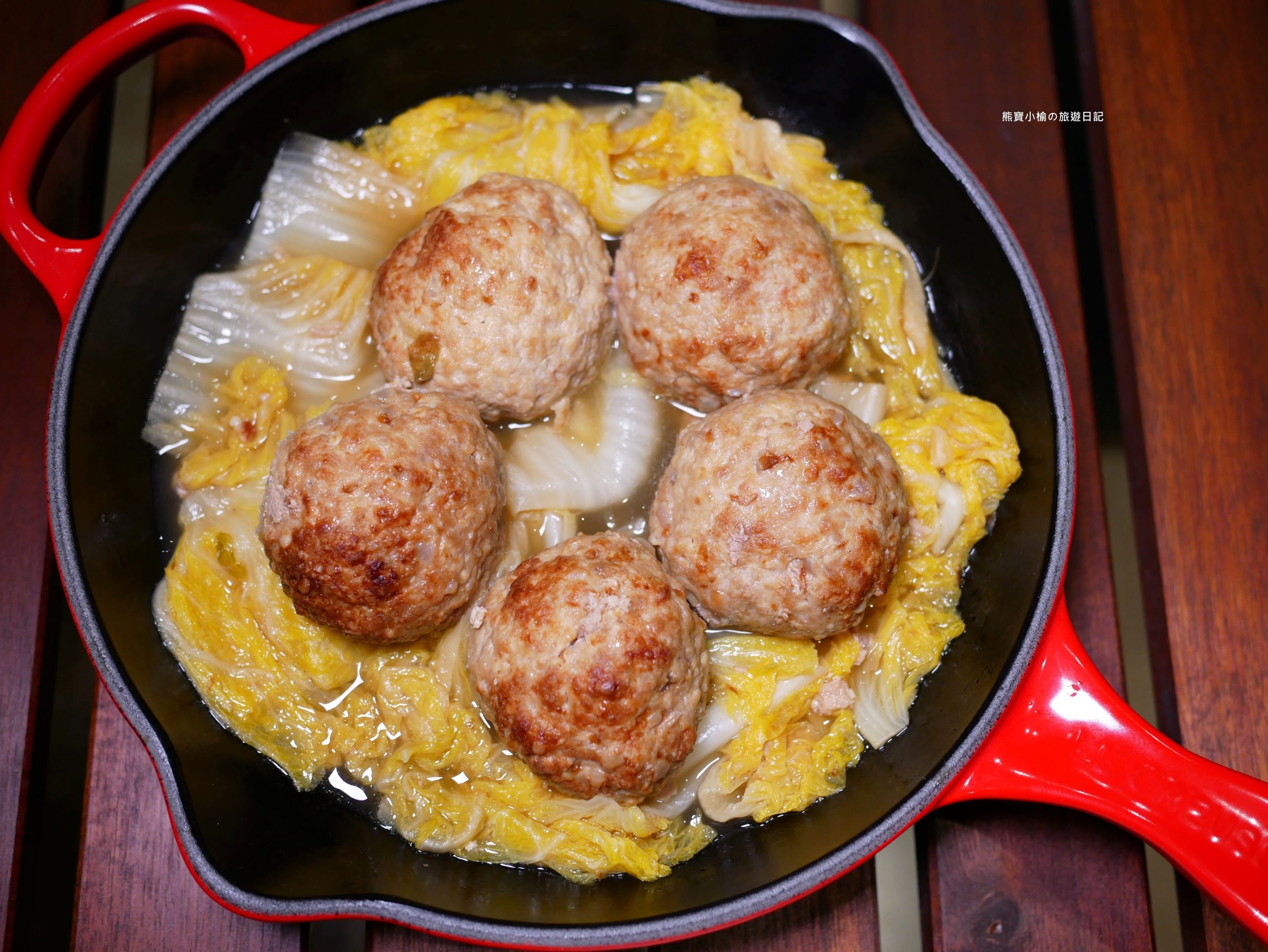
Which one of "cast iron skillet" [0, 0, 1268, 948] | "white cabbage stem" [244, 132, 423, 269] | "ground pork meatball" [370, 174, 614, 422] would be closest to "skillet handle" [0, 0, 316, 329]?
"cast iron skillet" [0, 0, 1268, 948]

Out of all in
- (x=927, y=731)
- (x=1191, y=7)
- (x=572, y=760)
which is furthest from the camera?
(x=1191, y=7)

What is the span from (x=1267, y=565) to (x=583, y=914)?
7.03 feet

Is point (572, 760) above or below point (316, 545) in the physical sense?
below

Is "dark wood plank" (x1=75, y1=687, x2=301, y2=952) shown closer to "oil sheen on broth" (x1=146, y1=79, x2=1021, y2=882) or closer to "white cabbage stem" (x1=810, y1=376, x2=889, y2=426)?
"oil sheen on broth" (x1=146, y1=79, x2=1021, y2=882)

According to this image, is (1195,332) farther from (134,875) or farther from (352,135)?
(134,875)

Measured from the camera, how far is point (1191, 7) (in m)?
2.82

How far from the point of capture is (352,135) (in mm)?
2678

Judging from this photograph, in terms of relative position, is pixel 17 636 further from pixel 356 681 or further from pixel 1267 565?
pixel 1267 565

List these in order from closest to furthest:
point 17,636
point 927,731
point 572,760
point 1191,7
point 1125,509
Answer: point 572,760 → point 927,731 → point 17,636 → point 1191,7 → point 1125,509

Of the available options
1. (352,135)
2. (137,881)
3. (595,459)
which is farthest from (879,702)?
(352,135)

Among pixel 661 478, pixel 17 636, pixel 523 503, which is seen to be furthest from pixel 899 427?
pixel 17 636

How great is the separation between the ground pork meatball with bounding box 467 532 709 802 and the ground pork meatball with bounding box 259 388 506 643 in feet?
0.55

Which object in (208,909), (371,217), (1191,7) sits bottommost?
(208,909)

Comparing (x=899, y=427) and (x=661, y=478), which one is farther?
(x=899, y=427)
